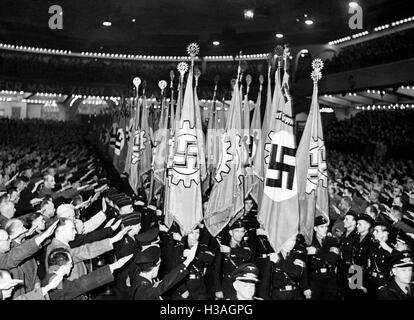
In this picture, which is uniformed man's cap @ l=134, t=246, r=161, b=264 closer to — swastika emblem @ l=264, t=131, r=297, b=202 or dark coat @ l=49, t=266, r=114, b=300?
dark coat @ l=49, t=266, r=114, b=300

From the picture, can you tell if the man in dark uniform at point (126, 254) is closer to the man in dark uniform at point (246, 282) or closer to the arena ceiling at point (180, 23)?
the man in dark uniform at point (246, 282)

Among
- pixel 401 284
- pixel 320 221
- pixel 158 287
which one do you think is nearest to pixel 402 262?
pixel 401 284

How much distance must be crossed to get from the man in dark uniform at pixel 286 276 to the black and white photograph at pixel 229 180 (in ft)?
0.06

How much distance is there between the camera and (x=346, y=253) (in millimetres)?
6574

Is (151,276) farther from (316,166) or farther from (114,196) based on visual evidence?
(114,196)

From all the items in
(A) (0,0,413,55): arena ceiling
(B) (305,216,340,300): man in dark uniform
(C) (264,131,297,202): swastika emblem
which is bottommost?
(B) (305,216,340,300): man in dark uniform

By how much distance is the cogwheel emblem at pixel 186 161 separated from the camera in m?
7.20

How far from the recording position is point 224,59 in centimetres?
3325

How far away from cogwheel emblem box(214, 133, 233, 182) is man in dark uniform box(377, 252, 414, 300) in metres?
3.47

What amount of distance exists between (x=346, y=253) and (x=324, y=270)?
48 centimetres

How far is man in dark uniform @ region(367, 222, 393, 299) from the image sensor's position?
5758mm

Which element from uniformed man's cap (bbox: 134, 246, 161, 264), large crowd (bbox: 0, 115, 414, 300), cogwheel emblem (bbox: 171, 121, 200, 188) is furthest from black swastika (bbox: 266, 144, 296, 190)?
uniformed man's cap (bbox: 134, 246, 161, 264)
